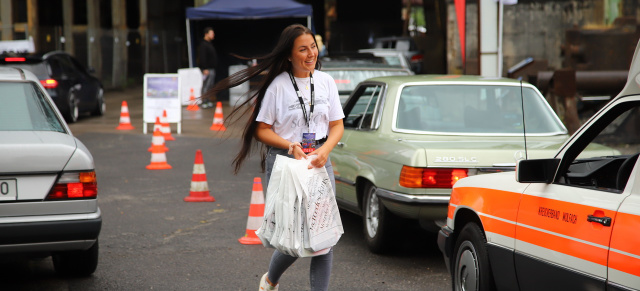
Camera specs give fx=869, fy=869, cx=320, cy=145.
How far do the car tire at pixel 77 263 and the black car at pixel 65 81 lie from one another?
11514 mm

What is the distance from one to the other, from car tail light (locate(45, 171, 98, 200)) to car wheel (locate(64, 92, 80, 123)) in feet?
44.6

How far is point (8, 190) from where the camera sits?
526 cm

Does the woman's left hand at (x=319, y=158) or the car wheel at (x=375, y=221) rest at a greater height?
the woman's left hand at (x=319, y=158)

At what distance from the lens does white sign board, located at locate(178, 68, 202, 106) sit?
2339cm

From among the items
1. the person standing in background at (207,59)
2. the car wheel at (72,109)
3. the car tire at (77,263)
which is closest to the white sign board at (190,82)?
the person standing in background at (207,59)

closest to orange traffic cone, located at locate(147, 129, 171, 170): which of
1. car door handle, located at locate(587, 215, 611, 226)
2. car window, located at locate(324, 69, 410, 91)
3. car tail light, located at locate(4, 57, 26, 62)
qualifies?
car window, located at locate(324, 69, 410, 91)

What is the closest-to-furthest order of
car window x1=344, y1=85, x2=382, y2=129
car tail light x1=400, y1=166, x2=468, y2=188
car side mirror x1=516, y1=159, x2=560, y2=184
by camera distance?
car side mirror x1=516, y1=159, x2=560, y2=184 → car tail light x1=400, y1=166, x2=468, y2=188 → car window x1=344, y1=85, x2=382, y2=129

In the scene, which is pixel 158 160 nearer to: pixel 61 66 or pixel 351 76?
pixel 351 76

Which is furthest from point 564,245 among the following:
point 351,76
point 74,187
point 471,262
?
point 351,76

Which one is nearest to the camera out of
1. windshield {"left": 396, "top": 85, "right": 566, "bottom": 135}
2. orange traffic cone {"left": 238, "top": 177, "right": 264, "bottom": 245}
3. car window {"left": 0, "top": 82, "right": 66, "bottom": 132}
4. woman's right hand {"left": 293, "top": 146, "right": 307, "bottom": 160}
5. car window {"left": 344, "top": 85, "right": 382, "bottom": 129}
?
woman's right hand {"left": 293, "top": 146, "right": 307, "bottom": 160}

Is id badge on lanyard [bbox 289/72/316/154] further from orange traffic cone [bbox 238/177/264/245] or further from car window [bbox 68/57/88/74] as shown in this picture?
car window [bbox 68/57/88/74]

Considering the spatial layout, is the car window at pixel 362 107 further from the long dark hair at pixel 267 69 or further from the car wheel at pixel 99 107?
the car wheel at pixel 99 107

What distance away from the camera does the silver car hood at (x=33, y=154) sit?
17.4 ft

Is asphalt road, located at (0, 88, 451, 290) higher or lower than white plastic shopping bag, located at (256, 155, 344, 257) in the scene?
lower
